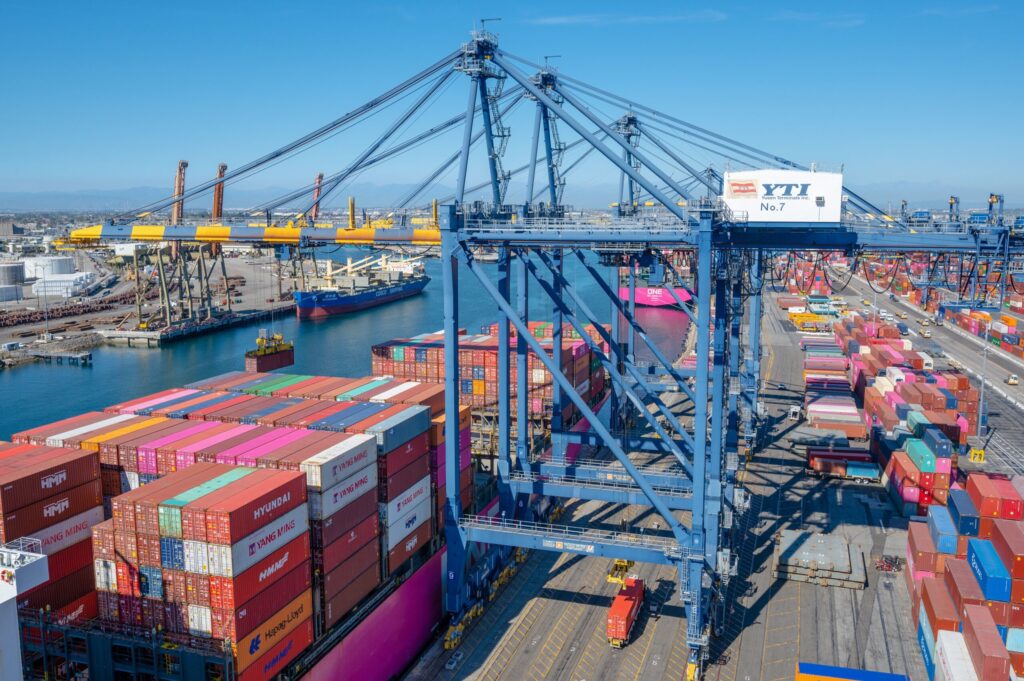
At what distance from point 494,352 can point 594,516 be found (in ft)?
25.6

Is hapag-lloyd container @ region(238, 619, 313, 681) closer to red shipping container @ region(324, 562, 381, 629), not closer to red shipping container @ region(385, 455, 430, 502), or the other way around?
red shipping container @ region(324, 562, 381, 629)

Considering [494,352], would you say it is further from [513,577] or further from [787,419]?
[787,419]

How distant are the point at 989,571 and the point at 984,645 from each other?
2875 mm

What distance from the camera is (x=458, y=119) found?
28500 mm

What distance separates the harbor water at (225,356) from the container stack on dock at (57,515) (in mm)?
23082

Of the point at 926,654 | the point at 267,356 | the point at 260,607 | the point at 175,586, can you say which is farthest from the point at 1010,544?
the point at 267,356

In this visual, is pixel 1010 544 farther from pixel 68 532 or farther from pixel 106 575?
pixel 68 532

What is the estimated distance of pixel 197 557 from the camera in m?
14.5

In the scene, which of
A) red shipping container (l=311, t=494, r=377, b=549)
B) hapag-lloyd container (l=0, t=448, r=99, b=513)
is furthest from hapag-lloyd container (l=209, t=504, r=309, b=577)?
hapag-lloyd container (l=0, t=448, r=99, b=513)

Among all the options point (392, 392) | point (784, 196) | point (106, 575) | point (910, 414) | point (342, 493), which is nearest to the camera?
point (106, 575)

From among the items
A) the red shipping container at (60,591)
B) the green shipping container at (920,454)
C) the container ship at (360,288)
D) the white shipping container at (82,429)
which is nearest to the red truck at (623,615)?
the red shipping container at (60,591)

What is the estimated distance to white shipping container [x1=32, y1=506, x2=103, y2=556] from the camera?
15898mm

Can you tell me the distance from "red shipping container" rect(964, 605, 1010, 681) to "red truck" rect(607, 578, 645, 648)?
307 inches

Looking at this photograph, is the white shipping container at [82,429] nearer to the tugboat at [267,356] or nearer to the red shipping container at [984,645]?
the tugboat at [267,356]
